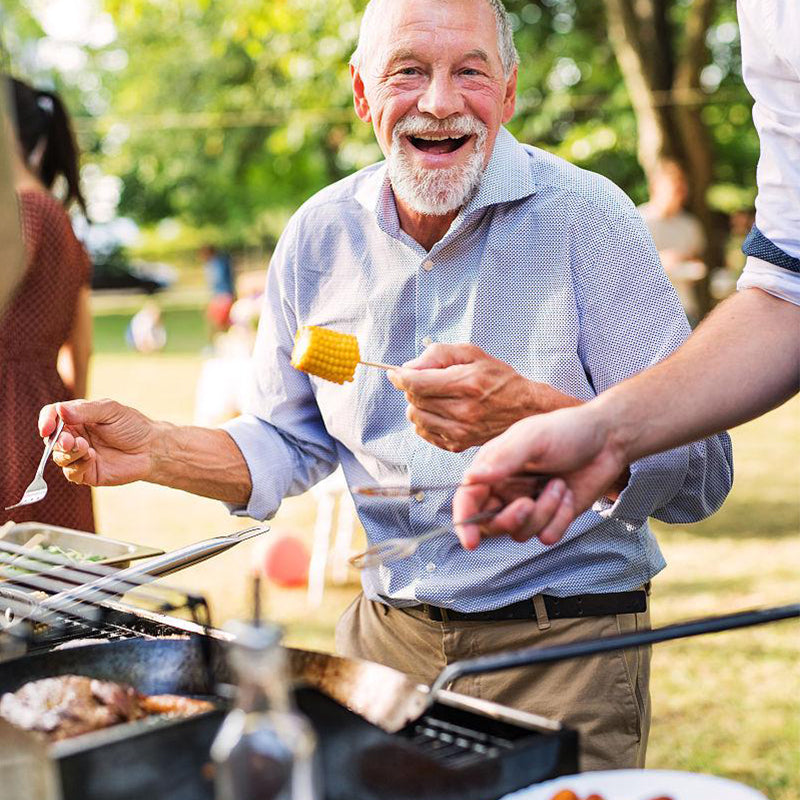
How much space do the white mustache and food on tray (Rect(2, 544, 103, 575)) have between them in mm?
1037

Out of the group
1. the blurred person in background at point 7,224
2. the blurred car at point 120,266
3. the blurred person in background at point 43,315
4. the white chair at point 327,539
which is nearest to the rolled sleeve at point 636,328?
the blurred person in background at point 7,224

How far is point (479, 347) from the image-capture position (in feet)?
7.68

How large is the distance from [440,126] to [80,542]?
3.62 ft

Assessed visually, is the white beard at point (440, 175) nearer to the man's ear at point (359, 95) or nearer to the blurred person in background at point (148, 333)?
the man's ear at point (359, 95)

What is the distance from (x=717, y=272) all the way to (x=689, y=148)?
132 cm

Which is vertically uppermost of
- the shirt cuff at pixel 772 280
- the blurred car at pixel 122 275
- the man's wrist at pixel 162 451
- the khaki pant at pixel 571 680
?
the shirt cuff at pixel 772 280

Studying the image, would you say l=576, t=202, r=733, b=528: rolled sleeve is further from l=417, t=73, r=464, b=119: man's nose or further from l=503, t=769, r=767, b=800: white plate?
l=503, t=769, r=767, b=800: white plate

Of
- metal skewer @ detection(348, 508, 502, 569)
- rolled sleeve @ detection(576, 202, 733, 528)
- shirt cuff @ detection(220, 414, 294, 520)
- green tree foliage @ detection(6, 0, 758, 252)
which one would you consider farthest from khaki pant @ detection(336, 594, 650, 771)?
green tree foliage @ detection(6, 0, 758, 252)

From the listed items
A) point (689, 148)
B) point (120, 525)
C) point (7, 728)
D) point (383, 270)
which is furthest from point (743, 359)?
point (689, 148)

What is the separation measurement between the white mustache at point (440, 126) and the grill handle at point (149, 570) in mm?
878

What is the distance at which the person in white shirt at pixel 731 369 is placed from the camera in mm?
1675

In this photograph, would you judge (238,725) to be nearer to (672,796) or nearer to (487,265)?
(672,796)

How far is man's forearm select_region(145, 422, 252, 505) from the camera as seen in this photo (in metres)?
2.43

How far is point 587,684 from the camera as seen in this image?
236 centimetres
